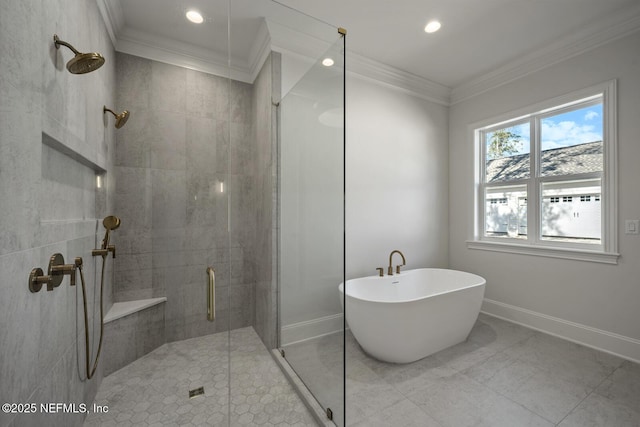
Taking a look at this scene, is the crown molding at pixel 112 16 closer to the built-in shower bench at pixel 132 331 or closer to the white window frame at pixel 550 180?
the built-in shower bench at pixel 132 331

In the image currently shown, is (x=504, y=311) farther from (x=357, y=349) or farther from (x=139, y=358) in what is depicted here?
(x=139, y=358)

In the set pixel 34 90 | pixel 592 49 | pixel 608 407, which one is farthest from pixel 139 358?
pixel 592 49

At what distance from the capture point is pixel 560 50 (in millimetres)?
2463

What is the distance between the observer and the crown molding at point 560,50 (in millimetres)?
2098

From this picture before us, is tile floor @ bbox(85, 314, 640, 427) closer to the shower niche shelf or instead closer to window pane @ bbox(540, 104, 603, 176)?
the shower niche shelf

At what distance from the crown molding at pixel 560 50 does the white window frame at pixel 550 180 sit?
375 millimetres

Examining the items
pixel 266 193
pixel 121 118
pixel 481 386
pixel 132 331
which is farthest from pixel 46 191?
pixel 481 386

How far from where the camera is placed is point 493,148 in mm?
3176

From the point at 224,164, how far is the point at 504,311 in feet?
10.8

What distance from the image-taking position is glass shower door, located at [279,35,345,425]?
151 centimetres

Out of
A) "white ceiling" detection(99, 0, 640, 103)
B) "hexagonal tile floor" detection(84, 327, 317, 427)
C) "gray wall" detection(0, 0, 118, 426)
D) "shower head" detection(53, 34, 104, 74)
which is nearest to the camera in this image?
"gray wall" detection(0, 0, 118, 426)

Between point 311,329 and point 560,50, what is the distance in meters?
3.41

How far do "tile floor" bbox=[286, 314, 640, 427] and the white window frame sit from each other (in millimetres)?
879

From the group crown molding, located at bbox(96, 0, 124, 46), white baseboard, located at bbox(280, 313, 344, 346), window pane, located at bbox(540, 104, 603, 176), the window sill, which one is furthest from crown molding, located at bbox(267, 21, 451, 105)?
the window sill
